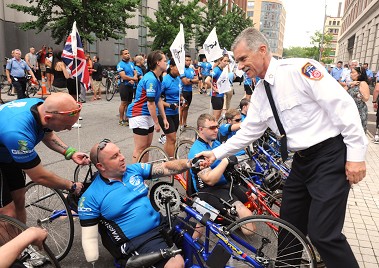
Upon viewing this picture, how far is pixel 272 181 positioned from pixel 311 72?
67.7 inches

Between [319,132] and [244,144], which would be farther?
[244,144]

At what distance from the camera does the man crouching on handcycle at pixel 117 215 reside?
250cm

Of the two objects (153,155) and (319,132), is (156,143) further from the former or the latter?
(319,132)

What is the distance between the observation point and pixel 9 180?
9.00ft

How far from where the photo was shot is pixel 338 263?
7.23ft

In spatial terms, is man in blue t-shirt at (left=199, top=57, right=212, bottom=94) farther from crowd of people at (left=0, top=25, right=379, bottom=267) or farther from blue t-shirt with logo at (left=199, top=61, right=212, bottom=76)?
crowd of people at (left=0, top=25, right=379, bottom=267)

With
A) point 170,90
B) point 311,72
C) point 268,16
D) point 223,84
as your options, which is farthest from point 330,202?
point 268,16

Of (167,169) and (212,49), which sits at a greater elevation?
(212,49)

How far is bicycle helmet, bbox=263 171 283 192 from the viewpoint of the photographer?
365 centimetres

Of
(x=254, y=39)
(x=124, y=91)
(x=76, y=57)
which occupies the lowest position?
(x=124, y=91)

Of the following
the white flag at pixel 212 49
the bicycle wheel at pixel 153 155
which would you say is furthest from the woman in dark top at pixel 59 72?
the bicycle wheel at pixel 153 155

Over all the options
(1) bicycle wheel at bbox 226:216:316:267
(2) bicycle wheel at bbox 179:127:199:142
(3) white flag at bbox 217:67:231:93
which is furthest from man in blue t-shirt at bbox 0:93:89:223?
(3) white flag at bbox 217:67:231:93

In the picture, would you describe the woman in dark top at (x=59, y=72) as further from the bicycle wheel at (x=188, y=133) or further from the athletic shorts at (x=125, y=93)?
the bicycle wheel at (x=188, y=133)

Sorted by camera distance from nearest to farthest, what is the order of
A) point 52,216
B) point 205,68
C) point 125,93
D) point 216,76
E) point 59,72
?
point 52,216 → point 216,76 → point 59,72 → point 125,93 → point 205,68
